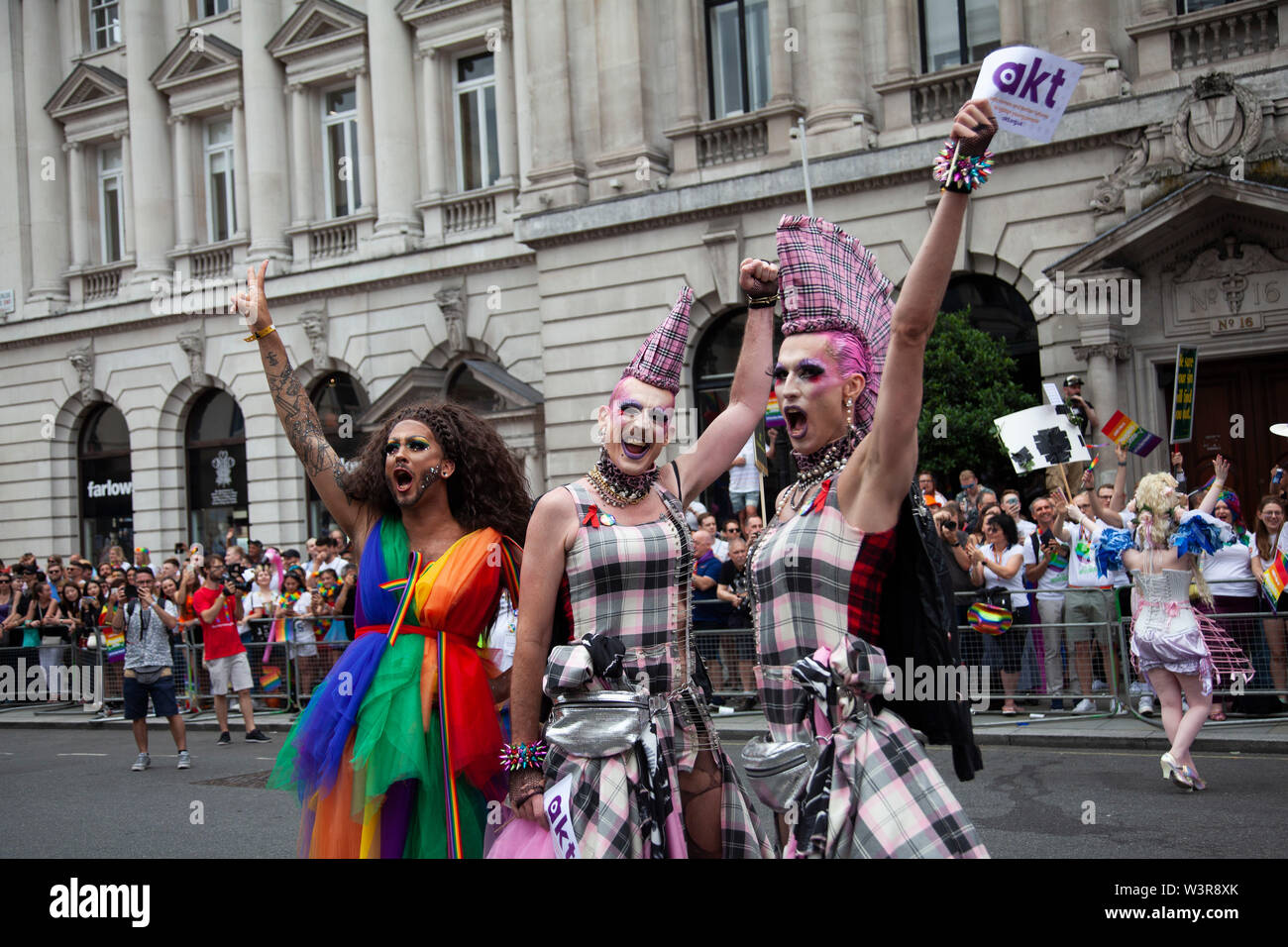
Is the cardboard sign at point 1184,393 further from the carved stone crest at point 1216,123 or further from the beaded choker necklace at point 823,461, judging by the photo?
the beaded choker necklace at point 823,461

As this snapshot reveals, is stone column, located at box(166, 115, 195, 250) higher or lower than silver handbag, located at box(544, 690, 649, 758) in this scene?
higher

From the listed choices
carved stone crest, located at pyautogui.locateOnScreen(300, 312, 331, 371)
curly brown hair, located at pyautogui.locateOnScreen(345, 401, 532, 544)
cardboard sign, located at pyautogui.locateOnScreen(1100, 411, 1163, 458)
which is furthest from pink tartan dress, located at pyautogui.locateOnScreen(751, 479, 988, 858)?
carved stone crest, located at pyautogui.locateOnScreen(300, 312, 331, 371)

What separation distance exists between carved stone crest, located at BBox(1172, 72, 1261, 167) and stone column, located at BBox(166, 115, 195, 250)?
19.4 metres

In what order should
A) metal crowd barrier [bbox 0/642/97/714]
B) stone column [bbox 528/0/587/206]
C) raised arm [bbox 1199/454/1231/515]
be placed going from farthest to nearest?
1. stone column [bbox 528/0/587/206]
2. metal crowd barrier [bbox 0/642/97/714]
3. raised arm [bbox 1199/454/1231/515]

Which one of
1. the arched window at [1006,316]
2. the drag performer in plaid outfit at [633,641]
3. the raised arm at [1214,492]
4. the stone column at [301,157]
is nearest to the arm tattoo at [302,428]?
the drag performer in plaid outfit at [633,641]

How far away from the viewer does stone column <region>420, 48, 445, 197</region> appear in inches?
931

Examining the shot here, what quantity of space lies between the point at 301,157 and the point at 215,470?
6430mm

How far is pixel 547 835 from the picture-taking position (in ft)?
12.4

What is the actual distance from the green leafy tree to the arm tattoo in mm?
11962

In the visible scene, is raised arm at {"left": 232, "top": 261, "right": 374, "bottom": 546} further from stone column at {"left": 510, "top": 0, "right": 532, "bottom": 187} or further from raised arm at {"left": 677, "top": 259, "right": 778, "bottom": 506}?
stone column at {"left": 510, "top": 0, "right": 532, "bottom": 187}

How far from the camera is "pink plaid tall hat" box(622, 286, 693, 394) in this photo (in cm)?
409

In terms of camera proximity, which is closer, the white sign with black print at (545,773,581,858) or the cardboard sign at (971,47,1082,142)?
the cardboard sign at (971,47,1082,142)

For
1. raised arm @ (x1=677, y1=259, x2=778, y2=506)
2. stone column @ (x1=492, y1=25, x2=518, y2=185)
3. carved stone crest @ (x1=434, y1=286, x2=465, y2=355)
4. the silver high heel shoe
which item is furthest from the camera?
stone column @ (x1=492, y1=25, x2=518, y2=185)

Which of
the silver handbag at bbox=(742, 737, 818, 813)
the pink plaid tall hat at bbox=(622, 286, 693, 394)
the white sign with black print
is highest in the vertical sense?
the pink plaid tall hat at bbox=(622, 286, 693, 394)
